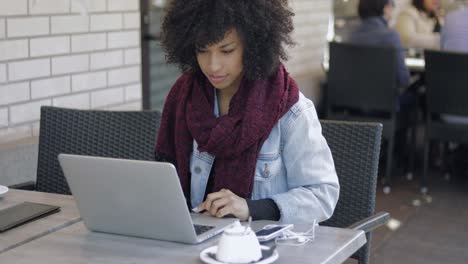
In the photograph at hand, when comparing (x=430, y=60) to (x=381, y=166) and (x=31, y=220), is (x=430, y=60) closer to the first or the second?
(x=381, y=166)

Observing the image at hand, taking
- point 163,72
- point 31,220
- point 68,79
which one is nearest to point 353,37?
point 163,72

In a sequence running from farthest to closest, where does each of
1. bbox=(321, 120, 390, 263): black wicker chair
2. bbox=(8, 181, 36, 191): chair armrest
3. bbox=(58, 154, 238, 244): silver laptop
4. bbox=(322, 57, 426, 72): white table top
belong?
bbox=(322, 57, 426, 72): white table top < bbox=(8, 181, 36, 191): chair armrest < bbox=(321, 120, 390, 263): black wicker chair < bbox=(58, 154, 238, 244): silver laptop

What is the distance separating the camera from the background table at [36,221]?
2.31 meters

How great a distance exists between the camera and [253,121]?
8.53ft

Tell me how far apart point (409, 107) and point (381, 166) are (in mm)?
652

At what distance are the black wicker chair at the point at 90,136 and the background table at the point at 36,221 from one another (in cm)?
55

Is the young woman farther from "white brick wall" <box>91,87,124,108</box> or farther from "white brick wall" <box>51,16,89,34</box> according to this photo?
"white brick wall" <box>91,87,124,108</box>

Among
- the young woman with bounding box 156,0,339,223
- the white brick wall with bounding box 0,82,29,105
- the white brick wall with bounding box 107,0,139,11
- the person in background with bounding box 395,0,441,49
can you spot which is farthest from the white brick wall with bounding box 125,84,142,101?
the person in background with bounding box 395,0,441,49

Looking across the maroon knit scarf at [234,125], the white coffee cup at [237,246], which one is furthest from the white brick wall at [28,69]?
the white coffee cup at [237,246]

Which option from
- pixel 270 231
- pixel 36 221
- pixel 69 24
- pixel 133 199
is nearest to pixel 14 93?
pixel 69 24

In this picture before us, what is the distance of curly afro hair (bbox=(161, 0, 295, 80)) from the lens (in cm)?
262

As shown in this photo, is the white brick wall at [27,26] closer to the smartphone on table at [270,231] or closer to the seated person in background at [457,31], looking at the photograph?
the smartphone on table at [270,231]

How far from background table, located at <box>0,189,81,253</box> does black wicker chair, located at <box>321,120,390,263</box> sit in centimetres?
91

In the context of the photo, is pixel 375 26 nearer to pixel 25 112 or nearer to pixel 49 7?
pixel 49 7
